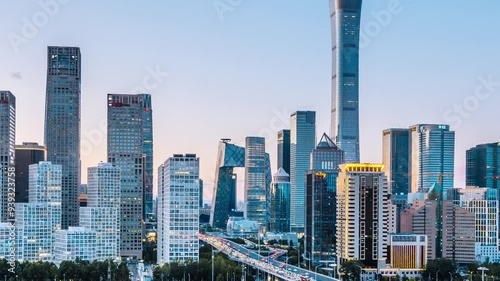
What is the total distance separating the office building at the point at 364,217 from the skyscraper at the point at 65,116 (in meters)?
57.2

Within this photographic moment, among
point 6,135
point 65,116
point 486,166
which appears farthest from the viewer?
point 486,166

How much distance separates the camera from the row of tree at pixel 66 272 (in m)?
80.2

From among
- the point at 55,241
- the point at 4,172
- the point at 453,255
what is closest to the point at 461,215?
the point at 453,255

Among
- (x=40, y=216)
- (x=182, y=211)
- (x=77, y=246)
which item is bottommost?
(x=77, y=246)

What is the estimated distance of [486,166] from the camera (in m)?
187

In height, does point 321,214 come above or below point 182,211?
below

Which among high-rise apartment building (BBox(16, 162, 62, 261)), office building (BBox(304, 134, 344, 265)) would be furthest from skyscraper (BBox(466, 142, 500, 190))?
high-rise apartment building (BBox(16, 162, 62, 261))

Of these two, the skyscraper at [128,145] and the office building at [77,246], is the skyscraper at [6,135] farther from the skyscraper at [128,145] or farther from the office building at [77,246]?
the office building at [77,246]

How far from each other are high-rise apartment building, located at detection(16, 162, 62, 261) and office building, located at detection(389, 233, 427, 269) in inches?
1653

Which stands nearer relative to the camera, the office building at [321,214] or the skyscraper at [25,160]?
the office building at [321,214]

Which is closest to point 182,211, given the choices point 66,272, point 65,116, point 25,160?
point 66,272

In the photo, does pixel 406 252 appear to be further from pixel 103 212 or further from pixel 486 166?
pixel 486 166

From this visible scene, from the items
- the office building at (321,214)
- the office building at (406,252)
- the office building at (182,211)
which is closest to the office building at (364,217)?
the office building at (406,252)

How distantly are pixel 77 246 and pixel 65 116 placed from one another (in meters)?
57.3
